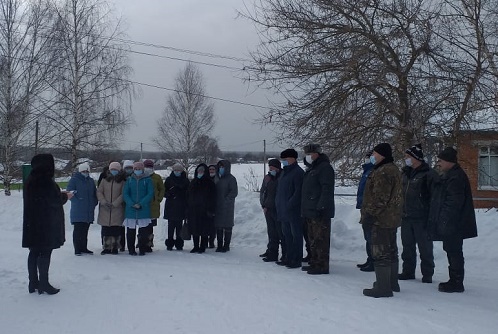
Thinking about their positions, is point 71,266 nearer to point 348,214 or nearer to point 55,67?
point 348,214

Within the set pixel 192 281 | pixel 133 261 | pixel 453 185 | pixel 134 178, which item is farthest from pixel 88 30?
pixel 453 185

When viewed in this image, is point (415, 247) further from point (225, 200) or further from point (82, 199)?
point (82, 199)

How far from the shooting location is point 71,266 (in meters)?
8.26

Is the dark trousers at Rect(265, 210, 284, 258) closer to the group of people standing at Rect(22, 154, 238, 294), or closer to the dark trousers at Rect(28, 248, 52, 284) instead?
the group of people standing at Rect(22, 154, 238, 294)

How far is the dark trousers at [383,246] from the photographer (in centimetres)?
640

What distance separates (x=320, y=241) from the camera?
7.70 meters

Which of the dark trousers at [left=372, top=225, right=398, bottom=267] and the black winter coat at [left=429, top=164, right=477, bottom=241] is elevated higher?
the black winter coat at [left=429, top=164, right=477, bottom=241]

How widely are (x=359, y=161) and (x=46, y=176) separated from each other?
248 inches

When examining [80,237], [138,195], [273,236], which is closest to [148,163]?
[138,195]

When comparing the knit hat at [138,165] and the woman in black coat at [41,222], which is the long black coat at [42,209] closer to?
the woman in black coat at [41,222]

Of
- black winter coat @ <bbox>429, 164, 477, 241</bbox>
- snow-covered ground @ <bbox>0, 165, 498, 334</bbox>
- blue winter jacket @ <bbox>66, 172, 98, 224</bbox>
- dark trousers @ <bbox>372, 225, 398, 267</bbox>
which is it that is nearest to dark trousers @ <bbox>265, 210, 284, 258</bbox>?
snow-covered ground @ <bbox>0, 165, 498, 334</bbox>

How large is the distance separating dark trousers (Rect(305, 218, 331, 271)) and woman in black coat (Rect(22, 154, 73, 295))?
3580 mm

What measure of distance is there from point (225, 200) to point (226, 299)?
13.1 ft

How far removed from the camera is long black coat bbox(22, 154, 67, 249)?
6.46 m
